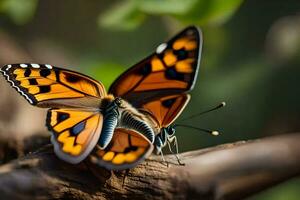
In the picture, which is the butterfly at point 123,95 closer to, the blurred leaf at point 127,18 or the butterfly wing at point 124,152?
the butterfly wing at point 124,152

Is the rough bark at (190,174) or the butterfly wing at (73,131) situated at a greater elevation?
the butterfly wing at (73,131)

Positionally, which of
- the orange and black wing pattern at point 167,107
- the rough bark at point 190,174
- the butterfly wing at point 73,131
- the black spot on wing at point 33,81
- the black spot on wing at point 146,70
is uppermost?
the black spot on wing at point 146,70

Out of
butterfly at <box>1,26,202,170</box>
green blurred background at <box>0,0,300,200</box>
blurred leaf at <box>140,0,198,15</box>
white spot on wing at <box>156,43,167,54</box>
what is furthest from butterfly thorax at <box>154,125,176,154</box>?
green blurred background at <box>0,0,300,200</box>

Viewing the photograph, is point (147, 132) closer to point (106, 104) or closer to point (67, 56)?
point (106, 104)

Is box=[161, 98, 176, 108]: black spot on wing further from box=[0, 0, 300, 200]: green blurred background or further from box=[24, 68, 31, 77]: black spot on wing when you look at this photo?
box=[0, 0, 300, 200]: green blurred background

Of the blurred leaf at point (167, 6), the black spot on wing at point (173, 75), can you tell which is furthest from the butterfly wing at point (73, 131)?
the blurred leaf at point (167, 6)

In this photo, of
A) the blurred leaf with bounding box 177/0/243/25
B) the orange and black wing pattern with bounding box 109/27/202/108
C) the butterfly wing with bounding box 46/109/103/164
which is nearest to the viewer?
the butterfly wing with bounding box 46/109/103/164

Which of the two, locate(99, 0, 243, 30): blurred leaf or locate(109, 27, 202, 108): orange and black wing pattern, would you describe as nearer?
locate(109, 27, 202, 108): orange and black wing pattern

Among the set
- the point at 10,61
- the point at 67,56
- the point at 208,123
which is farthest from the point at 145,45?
the point at 10,61
